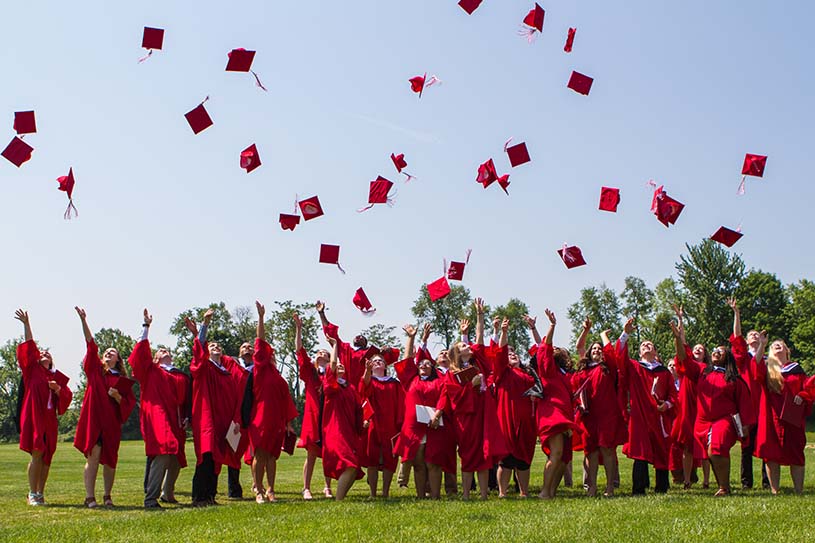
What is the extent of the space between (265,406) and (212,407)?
0.71 m

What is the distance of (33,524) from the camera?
9.85 m

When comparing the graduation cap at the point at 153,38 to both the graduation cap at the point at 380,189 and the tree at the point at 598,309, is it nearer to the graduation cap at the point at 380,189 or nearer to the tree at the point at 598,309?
the graduation cap at the point at 380,189

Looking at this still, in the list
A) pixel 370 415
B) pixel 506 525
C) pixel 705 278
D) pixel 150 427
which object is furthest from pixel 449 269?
pixel 705 278

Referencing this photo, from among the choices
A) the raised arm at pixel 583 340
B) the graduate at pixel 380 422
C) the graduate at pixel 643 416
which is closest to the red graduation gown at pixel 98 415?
the graduate at pixel 380 422

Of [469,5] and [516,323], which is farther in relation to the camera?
[516,323]

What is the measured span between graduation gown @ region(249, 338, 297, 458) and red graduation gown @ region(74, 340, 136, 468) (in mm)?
1740

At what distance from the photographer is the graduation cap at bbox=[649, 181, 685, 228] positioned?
1419 cm

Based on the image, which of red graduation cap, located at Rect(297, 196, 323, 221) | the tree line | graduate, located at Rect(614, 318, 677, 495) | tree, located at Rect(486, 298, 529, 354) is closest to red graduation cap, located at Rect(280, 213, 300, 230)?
red graduation cap, located at Rect(297, 196, 323, 221)

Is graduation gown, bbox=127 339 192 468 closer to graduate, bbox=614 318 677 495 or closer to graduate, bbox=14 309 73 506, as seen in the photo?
graduate, bbox=14 309 73 506

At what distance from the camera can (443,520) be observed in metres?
9.45

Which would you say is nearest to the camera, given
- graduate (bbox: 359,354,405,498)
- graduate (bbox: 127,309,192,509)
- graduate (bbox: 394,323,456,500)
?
graduate (bbox: 127,309,192,509)

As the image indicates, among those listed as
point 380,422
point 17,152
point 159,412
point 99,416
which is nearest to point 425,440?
point 380,422

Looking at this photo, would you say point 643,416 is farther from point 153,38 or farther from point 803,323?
point 803,323

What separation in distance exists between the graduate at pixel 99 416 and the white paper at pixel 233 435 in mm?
1395
